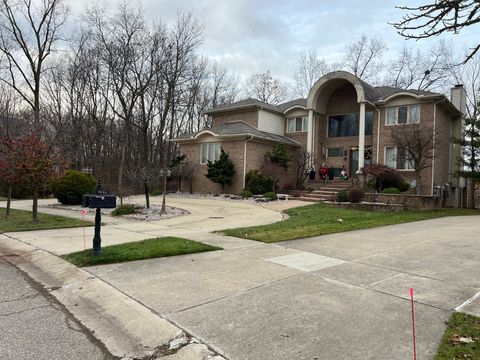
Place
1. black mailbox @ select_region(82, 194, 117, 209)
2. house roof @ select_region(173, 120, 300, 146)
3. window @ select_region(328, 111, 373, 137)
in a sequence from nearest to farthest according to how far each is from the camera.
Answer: black mailbox @ select_region(82, 194, 117, 209) < house roof @ select_region(173, 120, 300, 146) < window @ select_region(328, 111, 373, 137)

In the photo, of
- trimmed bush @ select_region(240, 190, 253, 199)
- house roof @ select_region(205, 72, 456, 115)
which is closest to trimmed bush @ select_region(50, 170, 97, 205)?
trimmed bush @ select_region(240, 190, 253, 199)

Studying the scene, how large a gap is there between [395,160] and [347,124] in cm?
534

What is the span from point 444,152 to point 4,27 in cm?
3290

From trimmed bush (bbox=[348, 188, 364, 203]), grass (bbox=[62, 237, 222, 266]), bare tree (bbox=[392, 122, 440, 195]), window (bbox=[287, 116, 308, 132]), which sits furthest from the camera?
window (bbox=[287, 116, 308, 132])

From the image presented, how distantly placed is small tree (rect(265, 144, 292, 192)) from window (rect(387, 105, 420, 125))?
732 centimetres

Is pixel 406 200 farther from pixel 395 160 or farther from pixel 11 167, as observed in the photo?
pixel 11 167

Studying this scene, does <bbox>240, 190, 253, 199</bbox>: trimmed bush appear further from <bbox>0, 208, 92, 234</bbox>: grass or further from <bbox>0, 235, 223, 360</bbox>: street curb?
<bbox>0, 235, 223, 360</bbox>: street curb

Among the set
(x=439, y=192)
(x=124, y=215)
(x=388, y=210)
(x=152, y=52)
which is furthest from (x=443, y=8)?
(x=152, y=52)

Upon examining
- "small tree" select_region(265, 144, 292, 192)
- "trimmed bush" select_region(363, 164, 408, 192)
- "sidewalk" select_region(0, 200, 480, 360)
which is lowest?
"sidewalk" select_region(0, 200, 480, 360)

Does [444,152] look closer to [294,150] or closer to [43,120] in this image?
[294,150]

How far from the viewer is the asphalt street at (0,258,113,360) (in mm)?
3477

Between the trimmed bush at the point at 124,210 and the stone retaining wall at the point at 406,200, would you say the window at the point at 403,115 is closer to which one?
the stone retaining wall at the point at 406,200

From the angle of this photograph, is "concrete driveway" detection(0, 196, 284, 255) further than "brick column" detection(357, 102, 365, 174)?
No

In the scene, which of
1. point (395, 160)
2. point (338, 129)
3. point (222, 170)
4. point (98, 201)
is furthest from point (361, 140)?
point (98, 201)
